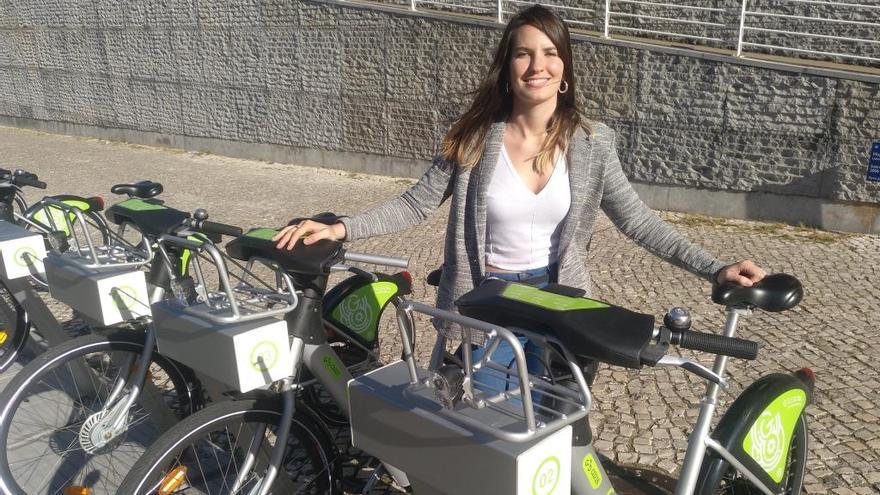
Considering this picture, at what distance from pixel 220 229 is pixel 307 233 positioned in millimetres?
439

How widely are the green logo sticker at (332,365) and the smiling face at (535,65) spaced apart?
1088mm

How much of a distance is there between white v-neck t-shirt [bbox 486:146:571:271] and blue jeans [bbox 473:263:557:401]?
3 cm

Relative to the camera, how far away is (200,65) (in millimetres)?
11961

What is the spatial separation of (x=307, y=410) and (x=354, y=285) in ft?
3.43

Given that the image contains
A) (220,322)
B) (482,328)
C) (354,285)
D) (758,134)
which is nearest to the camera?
(482,328)

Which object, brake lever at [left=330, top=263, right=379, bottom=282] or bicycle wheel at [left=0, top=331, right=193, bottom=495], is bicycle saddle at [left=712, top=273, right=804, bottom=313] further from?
bicycle wheel at [left=0, top=331, right=193, bottom=495]

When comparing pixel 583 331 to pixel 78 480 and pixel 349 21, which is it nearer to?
pixel 78 480

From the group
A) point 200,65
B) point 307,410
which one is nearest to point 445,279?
point 307,410

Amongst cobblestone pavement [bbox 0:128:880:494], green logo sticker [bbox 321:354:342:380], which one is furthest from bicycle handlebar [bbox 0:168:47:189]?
green logo sticker [bbox 321:354:342:380]

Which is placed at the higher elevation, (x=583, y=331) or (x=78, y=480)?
(x=583, y=331)

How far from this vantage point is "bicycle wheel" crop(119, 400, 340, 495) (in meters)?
2.14

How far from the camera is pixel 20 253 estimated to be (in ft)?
11.1

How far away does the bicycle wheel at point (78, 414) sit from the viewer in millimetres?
2811

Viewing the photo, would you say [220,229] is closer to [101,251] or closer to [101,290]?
[101,290]
